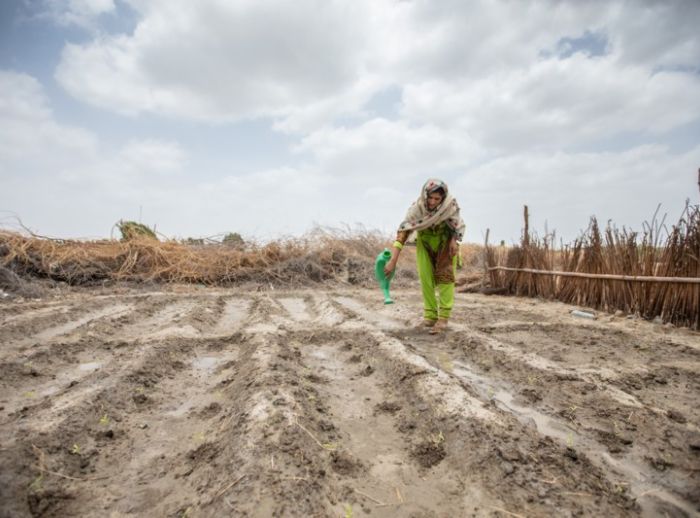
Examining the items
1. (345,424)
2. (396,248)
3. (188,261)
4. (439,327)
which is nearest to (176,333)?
(396,248)

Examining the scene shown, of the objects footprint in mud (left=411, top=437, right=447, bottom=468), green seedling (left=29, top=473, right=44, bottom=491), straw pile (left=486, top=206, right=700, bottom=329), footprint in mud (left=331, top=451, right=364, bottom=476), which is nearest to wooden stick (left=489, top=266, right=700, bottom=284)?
straw pile (left=486, top=206, right=700, bottom=329)

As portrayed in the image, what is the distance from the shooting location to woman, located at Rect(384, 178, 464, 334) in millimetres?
4109

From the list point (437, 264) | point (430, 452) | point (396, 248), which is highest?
point (396, 248)

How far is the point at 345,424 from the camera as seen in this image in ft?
7.04

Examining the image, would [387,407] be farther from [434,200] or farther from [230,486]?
[434,200]

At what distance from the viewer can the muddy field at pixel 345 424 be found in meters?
1.51

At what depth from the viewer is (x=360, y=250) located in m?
11.7

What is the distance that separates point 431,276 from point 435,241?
1.21 ft

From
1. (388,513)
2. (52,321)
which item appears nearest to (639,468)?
(388,513)

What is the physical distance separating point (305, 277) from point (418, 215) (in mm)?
5529

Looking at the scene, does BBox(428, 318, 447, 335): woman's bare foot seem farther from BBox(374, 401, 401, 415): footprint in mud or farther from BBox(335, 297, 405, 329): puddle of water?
BBox(374, 401, 401, 415): footprint in mud

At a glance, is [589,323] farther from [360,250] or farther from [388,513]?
[360,250]

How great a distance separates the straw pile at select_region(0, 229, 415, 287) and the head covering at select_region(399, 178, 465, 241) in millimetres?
5292

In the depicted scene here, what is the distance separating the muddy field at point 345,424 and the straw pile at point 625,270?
35.3 inches
